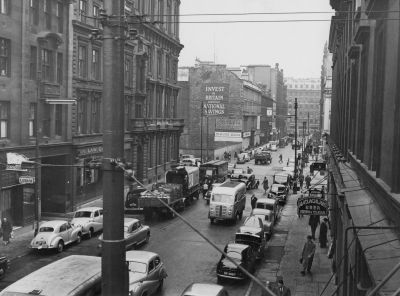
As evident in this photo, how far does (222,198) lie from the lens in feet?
112

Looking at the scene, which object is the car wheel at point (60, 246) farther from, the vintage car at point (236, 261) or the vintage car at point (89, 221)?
the vintage car at point (236, 261)

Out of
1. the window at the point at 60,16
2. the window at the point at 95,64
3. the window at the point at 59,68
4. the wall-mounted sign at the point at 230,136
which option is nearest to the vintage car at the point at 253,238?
the window at the point at 59,68

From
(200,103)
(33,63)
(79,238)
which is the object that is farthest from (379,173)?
(200,103)

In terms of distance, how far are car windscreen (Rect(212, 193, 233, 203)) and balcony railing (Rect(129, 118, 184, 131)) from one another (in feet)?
56.6

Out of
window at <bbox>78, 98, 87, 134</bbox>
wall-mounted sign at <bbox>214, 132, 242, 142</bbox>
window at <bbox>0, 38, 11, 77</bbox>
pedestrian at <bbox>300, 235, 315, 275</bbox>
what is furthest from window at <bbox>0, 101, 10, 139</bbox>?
wall-mounted sign at <bbox>214, 132, 242, 142</bbox>

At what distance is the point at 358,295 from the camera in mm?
8961

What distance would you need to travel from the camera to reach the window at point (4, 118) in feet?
96.0

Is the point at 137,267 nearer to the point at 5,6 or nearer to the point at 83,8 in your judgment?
the point at 5,6

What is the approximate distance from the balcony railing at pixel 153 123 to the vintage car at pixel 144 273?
30566mm

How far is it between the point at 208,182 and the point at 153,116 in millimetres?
11088

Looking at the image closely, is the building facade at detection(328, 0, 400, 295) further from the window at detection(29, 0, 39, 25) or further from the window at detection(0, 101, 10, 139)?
the window at detection(29, 0, 39, 25)

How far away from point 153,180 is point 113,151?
5004 cm

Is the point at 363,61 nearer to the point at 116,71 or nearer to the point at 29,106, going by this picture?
the point at 116,71

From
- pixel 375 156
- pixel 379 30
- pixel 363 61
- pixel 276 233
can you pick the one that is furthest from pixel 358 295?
pixel 276 233
